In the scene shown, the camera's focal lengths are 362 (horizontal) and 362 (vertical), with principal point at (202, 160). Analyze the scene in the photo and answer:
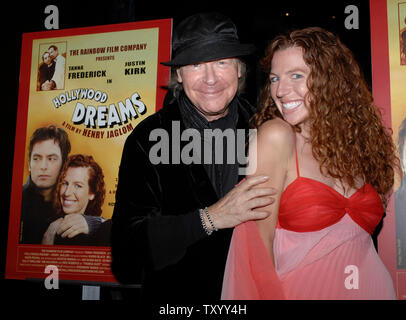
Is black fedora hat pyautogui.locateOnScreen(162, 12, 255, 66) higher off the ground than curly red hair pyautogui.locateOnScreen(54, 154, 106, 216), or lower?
higher

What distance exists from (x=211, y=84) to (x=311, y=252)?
0.97 metres

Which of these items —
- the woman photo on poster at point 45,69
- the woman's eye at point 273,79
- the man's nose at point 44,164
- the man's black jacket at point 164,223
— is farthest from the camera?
the woman photo on poster at point 45,69

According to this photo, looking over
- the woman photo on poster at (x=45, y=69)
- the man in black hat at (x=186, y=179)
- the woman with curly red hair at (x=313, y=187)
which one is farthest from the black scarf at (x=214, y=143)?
the woman photo on poster at (x=45, y=69)

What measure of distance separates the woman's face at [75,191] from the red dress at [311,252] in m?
1.29

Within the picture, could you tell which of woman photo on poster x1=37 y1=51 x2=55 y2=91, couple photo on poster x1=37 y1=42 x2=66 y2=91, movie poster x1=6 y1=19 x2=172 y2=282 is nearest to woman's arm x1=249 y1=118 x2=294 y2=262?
movie poster x1=6 y1=19 x2=172 y2=282

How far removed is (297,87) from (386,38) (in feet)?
3.22

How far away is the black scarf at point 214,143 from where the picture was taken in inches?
76.9

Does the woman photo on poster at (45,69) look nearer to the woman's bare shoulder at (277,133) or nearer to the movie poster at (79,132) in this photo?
the movie poster at (79,132)

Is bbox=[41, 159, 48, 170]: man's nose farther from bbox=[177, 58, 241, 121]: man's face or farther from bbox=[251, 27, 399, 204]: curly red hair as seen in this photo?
bbox=[251, 27, 399, 204]: curly red hair

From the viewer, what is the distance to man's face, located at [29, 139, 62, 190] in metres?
2.49

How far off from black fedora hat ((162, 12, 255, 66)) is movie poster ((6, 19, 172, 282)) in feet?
1.42

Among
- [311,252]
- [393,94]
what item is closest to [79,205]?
[311,252]
